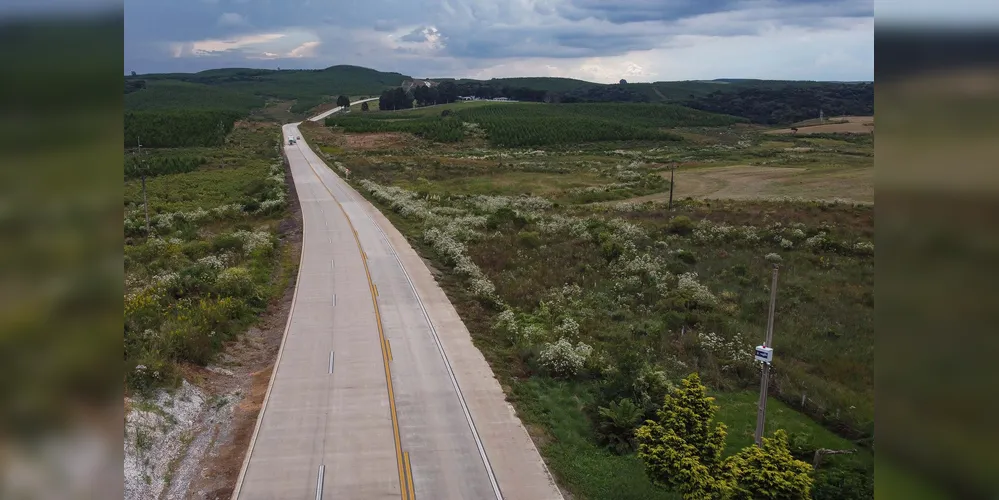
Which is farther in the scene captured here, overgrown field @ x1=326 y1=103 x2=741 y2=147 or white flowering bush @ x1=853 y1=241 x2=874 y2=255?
overgrown field @ x1=326 y1=103 x2=741 y2=147

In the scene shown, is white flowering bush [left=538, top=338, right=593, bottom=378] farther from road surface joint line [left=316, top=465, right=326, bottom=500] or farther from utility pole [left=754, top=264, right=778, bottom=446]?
road surface joint line [left=316, top=465, right=326, bottom=500]

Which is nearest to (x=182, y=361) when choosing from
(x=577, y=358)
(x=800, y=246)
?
(x=577, y=358)

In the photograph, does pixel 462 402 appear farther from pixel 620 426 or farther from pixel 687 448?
pixel 687 448

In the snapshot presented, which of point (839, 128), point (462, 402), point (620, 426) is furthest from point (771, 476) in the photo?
point (839, 128)

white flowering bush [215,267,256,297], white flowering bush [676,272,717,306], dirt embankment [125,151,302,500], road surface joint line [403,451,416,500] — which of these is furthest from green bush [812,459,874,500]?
white flowering bush [215,267,256,297]
